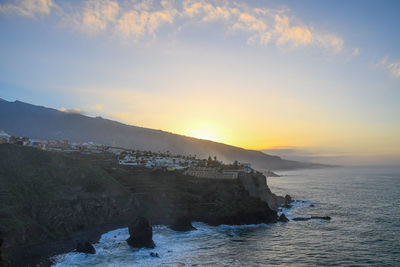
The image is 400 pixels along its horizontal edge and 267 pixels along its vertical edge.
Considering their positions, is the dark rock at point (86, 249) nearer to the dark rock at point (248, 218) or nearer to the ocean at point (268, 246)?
the ocean at point (268, 246)

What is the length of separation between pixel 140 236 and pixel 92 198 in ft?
58.2

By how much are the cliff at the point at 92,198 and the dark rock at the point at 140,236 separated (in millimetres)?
10231

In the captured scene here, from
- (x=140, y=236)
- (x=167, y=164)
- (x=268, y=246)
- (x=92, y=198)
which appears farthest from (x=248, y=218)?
(x=167, y=164)

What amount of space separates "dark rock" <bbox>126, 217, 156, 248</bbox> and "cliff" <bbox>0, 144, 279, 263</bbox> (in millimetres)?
10231

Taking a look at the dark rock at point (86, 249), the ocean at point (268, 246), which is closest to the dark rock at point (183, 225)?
the ocean at point (268, 246)

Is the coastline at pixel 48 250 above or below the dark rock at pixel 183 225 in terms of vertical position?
below

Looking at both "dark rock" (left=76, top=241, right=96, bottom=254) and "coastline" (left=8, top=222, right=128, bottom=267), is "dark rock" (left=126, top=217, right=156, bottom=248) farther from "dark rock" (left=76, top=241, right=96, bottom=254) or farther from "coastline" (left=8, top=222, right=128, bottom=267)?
"coastline" (left=8, top=222, right=128, bottom=267)

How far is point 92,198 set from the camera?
193 ft

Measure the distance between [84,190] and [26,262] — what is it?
22313 mm

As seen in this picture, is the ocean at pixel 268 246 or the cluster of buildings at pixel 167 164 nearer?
the ocean at pixel 268 246

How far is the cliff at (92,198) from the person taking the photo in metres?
46.7

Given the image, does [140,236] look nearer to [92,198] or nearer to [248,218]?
[92,198]

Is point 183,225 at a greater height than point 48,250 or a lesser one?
greater

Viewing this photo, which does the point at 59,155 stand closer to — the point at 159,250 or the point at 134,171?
the point at 134,171
